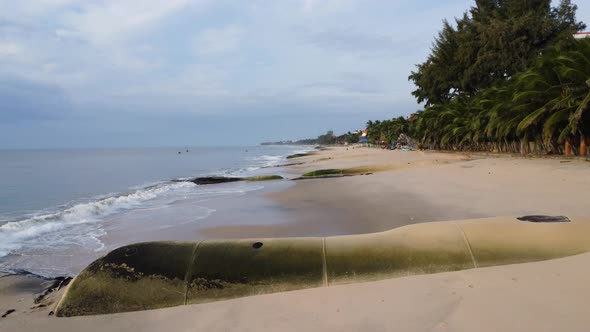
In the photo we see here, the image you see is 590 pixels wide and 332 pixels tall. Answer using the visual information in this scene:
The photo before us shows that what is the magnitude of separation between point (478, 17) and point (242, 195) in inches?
1652

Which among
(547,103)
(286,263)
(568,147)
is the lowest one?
(286,263)

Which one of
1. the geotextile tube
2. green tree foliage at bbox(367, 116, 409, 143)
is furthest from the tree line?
the geotextile tube

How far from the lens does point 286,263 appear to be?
4547mm

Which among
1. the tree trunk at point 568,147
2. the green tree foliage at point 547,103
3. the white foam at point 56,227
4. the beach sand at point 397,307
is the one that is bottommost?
the white foam at point 56,227

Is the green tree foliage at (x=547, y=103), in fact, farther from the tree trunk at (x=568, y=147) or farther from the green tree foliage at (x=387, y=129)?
the green tree foliage at (x=387, y=129)

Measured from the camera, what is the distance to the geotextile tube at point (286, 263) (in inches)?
172

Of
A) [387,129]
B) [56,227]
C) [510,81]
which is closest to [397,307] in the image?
[56,227]

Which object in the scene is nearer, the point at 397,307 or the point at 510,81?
the point at 397,307

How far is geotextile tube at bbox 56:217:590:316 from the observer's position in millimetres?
4363

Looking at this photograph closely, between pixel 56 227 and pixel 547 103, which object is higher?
pixel 547 103

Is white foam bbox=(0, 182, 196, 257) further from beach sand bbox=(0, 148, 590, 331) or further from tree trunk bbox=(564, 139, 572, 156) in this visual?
tree trunk bbox=(564, 139, 572, 156)

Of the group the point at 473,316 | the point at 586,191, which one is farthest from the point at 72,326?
the point at 586,191

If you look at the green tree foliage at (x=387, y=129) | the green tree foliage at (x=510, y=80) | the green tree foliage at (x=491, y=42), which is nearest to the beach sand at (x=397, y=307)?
the green tree foliage at (x=510, y=80)

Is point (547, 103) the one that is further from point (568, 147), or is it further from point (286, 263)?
point (286, 263)
